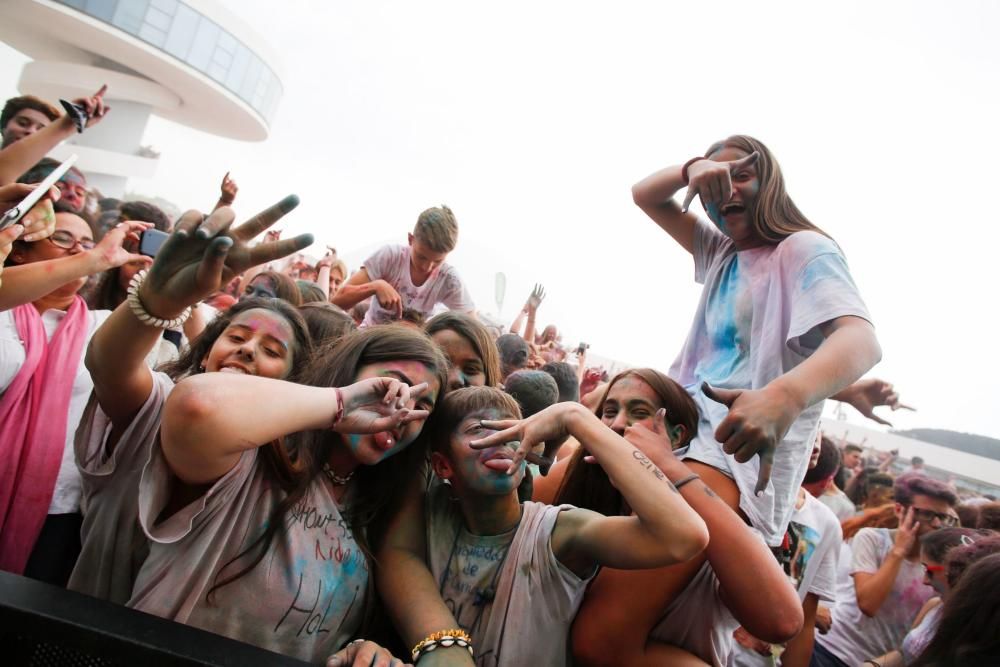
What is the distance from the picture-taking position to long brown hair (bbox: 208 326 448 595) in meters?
1.42

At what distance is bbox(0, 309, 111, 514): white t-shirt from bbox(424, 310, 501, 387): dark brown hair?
129cm

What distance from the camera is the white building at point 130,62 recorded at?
2886 cm

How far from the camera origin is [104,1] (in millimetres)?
28750

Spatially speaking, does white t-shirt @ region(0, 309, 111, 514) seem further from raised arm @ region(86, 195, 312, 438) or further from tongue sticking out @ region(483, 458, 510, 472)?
tongue sticking out @ region(483, 458, 510, 472)

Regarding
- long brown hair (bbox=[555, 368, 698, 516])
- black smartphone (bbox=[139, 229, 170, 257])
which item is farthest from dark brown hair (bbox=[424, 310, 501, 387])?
black smartphone (bbox=[139, 229, 170, 257])

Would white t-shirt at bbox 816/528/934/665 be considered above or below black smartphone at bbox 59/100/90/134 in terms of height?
below

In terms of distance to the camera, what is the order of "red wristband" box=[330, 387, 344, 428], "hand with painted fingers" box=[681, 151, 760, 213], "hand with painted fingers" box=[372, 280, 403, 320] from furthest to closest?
"hand with painted fingers" box=[372, 280, 403, 320] → "hand with painted fingers" box=[681, 151, 760, 213] → "red wristband" box=[330, 387, 344, 428]

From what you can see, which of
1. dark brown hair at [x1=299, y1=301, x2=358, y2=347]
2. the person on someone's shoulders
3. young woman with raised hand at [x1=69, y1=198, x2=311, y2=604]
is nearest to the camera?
young woman with raised hand at [x1=69, y1=198, x2=311, y2=604]

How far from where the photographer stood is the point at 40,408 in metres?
1.74

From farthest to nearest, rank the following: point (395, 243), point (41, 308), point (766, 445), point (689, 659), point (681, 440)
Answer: point (395, 243)
point (41, 308)
point (681, 440)
point (689, 659)
point (766, 445)

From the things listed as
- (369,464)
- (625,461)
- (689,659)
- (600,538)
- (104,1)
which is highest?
(104,1)

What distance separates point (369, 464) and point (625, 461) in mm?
740

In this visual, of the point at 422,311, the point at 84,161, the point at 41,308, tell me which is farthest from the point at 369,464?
the point at 84,161

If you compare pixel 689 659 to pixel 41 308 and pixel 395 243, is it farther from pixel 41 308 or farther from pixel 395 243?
pixel 395 243
